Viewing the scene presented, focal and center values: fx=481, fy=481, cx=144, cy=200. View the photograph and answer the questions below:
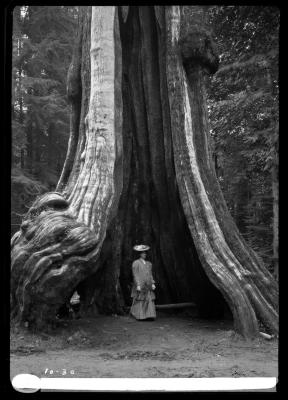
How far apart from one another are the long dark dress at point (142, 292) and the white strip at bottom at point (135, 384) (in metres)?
3.13

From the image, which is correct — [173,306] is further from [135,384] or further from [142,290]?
[135,384]

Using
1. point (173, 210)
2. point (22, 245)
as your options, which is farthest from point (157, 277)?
Result: point (22, 245)

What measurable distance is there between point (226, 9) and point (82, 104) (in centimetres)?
272

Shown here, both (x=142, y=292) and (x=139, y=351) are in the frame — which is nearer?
(x=139, y=351)

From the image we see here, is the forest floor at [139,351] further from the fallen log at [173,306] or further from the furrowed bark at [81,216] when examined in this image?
the fallen log at [173,306]

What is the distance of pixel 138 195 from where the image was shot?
771 centimetres

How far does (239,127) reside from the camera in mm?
5582

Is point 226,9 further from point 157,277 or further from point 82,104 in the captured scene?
point 157,277

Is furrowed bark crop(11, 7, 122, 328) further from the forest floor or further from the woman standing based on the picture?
the woman standing

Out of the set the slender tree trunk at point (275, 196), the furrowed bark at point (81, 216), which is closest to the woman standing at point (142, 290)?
the furrowed bark at point (81, 216)

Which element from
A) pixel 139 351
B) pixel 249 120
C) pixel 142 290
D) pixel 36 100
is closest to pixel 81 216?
pixel 36 100

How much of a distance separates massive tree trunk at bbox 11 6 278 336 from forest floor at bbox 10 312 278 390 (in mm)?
362

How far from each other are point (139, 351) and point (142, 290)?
2121 mm
